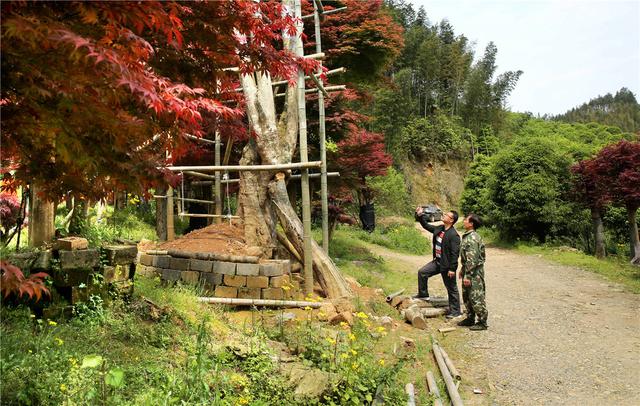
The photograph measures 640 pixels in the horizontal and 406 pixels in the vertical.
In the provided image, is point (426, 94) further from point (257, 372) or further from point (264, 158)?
point (257, 372)

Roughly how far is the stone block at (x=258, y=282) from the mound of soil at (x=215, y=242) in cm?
Result: 50

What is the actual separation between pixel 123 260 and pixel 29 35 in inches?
124

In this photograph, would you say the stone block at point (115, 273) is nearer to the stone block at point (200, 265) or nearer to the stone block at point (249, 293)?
the stone block at point (200, 265)

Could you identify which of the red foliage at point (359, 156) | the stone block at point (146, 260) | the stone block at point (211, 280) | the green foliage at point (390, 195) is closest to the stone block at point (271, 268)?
the stone block at point (211, 280)

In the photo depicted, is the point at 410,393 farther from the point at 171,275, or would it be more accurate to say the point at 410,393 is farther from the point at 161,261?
the point at 161,261

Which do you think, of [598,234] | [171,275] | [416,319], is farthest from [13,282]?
[598,234]

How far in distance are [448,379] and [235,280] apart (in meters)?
3.05

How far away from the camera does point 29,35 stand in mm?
1588

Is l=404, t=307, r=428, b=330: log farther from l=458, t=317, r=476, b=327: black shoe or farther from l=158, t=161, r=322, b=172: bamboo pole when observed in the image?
l=158, t=161, r=322, b=172: bamboo pole

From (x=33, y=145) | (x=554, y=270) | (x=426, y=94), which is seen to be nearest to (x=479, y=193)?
(x=554, y=270)

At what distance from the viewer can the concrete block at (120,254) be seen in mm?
4262

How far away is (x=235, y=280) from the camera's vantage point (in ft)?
19.2

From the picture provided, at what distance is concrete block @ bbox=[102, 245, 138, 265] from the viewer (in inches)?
168

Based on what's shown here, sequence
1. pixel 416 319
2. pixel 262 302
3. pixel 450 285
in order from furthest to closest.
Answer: pixel 450 285, pixel 416 319, pixel 262 302
